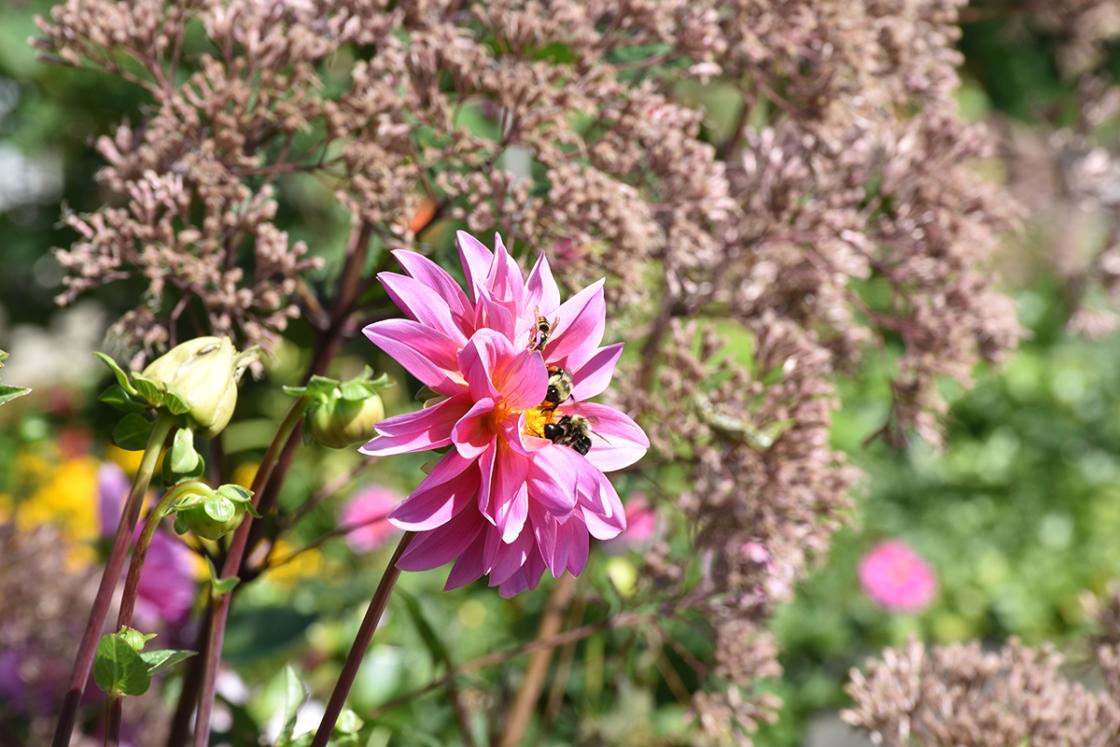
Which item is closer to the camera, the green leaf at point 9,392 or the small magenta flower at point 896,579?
the green leaf at point 9,392

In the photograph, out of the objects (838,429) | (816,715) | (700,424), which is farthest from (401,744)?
(838,429)

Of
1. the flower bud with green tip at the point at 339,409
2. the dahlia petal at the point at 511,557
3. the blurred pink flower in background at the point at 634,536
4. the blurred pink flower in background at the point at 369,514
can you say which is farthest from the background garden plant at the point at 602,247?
the blurred pink flower in background at the point at 369,514

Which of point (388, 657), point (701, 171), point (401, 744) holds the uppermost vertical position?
point (701, 171)

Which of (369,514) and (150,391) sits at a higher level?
(150,391)

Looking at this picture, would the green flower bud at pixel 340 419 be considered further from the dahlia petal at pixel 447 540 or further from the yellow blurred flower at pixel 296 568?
the yellow blurred flower at pixel 296 568

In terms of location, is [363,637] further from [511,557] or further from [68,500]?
[68,500]

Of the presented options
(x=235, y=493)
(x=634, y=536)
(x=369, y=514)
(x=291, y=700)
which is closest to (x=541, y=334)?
(x=235, y=493)

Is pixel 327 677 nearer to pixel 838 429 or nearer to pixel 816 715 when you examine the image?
pixel 816 715
